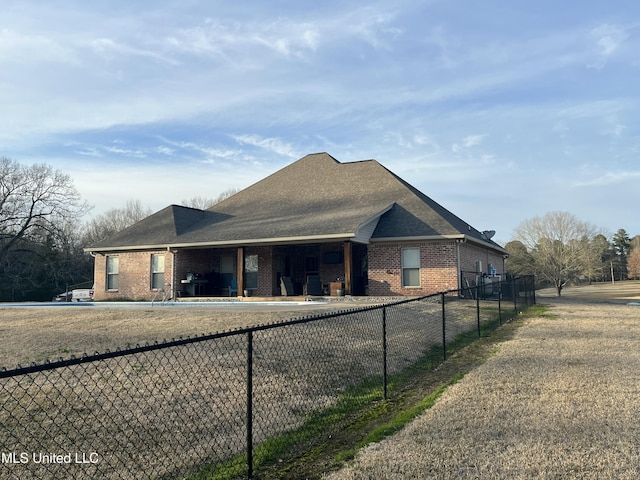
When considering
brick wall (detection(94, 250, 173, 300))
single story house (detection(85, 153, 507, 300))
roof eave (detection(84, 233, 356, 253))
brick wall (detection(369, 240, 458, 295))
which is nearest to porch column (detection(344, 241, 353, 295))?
single story house (detection(85, 153, 507, 300))

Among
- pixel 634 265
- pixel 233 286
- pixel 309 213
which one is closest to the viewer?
pixel 309 213

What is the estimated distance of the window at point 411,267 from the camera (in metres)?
18.7

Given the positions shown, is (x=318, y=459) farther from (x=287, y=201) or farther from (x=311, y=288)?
(x=287, y=201)

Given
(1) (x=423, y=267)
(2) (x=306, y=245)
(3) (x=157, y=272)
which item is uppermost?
(2) (x=306, y=245)

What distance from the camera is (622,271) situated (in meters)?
80.5

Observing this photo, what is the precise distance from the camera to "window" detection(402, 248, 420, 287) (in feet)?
61.4

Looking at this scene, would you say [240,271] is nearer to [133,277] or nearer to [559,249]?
[133,277]

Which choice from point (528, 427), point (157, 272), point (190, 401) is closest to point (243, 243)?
point (157, 272)

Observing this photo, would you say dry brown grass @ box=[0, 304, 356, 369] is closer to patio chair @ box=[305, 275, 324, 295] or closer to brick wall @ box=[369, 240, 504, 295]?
patio chair @ box=[305, 275, 324, 295]

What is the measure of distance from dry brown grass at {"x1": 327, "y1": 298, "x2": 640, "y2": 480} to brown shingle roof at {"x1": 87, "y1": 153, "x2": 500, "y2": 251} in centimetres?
1046

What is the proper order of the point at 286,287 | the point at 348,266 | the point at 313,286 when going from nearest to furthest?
the point at 348,266 → the point at 313,286 → the point at 286,287

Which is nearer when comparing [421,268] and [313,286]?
[421,268]

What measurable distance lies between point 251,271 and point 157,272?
4293 millimetres

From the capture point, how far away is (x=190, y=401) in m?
5.56
